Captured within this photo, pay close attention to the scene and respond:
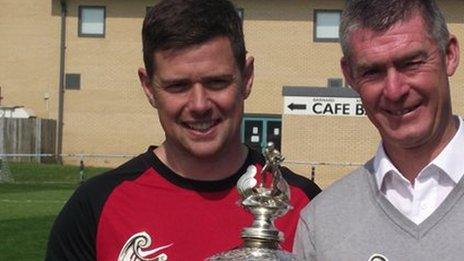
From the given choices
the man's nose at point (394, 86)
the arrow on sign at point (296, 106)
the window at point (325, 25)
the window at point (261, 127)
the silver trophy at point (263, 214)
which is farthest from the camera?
the window at point (325, 25)

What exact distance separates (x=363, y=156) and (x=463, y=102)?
8.89 m

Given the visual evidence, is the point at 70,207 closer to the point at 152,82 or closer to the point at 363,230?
the point at 152,82

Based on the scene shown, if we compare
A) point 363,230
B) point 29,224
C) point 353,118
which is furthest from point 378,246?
point 353,118

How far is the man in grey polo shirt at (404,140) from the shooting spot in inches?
126

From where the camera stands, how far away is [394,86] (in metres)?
Answer: 3.20

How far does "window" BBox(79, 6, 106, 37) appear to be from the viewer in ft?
123

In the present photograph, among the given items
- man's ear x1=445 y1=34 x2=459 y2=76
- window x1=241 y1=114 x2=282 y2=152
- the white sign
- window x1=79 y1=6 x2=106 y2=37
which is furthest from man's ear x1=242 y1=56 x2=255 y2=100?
window x1=79 y1=6 x2=106 y2=37

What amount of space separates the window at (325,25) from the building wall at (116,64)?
0.23 m

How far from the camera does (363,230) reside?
3311 millimetres

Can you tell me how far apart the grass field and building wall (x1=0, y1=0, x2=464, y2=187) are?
4622 millimetres

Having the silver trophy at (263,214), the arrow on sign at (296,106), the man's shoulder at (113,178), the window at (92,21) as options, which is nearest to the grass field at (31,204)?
the arrow on sign at (296,106)

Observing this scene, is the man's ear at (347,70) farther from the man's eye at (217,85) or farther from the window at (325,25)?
the window at (325,25)

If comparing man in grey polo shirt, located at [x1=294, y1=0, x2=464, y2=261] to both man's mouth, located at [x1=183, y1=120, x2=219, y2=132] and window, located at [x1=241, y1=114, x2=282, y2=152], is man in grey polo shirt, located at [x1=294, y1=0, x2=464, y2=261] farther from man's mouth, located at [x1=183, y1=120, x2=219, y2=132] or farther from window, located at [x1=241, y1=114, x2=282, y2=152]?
window, located at [x1=241, y1=114, x2=282, y2=152]

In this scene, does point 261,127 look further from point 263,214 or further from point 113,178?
point 263,214
